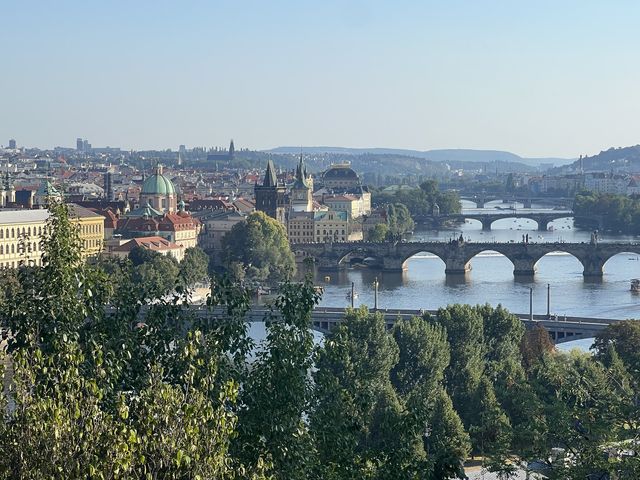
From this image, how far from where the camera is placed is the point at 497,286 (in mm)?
49688

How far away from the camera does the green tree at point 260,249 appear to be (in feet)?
173

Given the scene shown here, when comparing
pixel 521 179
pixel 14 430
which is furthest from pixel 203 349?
pixel 521 179

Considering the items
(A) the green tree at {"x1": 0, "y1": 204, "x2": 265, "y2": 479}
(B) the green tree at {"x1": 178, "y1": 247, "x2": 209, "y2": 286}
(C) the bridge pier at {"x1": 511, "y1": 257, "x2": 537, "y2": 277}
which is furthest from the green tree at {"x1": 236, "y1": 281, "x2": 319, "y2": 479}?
(C) the bridge pier at {"x1": 511, "y1": 257, "x2": 537, "y2": 277}

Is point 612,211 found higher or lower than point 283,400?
lower

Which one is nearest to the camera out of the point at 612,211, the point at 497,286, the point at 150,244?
the point at 497,286

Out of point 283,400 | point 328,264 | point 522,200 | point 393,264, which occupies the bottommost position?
point 522,200

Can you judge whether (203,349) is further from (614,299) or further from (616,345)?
(614,299)

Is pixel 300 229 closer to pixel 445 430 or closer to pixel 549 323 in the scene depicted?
pixel 549 323

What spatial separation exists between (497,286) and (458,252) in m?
7.33

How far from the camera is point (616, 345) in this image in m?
27.2

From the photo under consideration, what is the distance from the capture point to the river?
138 ft

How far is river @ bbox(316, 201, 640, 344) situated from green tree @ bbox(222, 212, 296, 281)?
1653 mm

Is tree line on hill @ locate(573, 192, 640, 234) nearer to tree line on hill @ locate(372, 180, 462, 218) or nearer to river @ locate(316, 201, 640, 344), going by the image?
tree line on hill @ locate(372, 180, 462, 218)

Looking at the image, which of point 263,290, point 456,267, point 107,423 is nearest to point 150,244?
point 263,290
